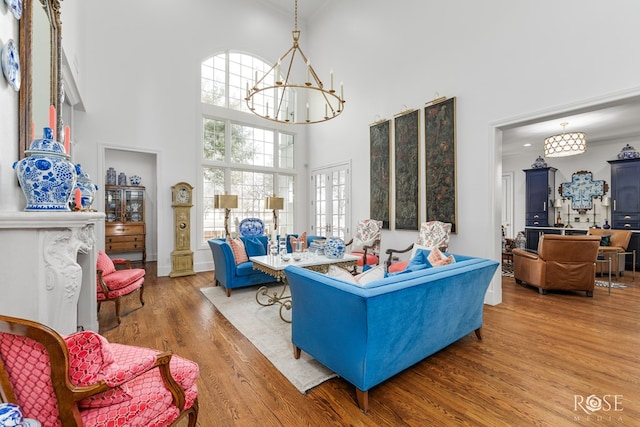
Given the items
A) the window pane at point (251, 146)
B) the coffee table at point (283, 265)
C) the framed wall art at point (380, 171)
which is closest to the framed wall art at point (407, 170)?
the framed wall art at point (380, 171)

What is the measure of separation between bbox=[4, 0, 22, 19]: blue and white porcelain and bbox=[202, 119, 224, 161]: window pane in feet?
15.8

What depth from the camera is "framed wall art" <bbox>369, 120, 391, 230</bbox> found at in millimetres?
5531

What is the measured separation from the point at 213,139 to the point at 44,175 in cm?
532

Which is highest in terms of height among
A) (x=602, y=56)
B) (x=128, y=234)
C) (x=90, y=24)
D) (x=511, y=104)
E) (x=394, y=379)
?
(x=90, y=24)

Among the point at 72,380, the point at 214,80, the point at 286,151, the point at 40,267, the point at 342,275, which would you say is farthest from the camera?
the point at 286,151

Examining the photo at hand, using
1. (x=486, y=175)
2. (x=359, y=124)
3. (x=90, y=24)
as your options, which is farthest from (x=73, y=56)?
(x=486, y=175)

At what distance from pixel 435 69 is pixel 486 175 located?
1.97 meters

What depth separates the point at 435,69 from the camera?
4.74m

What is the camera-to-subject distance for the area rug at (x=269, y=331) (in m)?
2.25

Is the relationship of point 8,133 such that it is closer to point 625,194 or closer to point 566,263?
point 566,263

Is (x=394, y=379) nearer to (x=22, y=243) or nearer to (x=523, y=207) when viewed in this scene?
(x=22, y=243)

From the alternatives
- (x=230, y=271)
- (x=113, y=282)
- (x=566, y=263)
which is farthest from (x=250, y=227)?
(x=566, y=263)

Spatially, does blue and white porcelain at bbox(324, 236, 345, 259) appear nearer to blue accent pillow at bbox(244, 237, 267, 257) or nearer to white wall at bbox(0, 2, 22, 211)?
blue accent pillow at bbox(244, 237, 267, 257)

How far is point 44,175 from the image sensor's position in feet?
4.97
